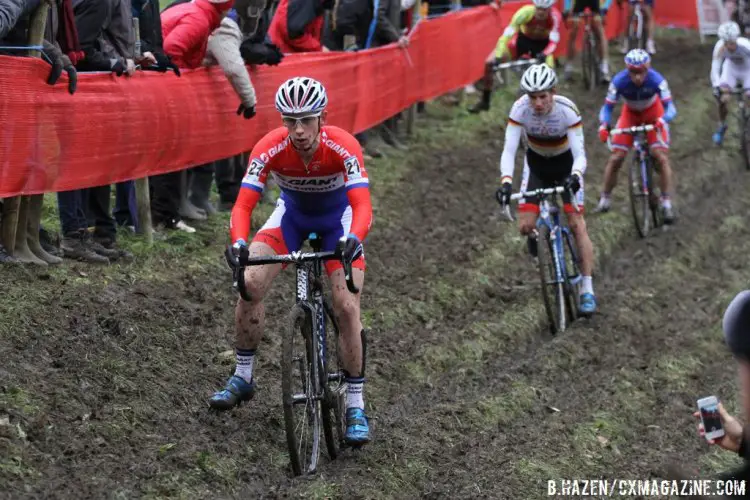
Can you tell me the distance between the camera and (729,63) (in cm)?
1917

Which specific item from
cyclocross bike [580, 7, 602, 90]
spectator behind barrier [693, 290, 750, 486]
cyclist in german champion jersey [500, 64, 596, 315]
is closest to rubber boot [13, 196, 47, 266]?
cyclist in german champion jersey [500, 64, 596, 315]

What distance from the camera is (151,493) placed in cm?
670

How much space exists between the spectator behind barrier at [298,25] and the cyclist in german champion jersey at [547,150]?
2871 millimetres

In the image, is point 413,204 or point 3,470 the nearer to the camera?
point 3,470

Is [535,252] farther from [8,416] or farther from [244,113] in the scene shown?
[8,416]

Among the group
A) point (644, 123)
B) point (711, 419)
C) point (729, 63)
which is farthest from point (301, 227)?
point (729, 63)

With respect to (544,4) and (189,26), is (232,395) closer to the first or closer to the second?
(189,26)

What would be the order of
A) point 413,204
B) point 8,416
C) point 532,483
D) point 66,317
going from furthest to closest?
point 413,204 < point 66,317 < point 532,483 < point 8,416

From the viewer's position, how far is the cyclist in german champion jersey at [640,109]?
14828 mm

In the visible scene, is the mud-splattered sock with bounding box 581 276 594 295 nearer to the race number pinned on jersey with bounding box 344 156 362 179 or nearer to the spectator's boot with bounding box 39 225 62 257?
the race number pinned on jersey with bounding box 344 156 362 179

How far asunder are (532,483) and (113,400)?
2.84 meters

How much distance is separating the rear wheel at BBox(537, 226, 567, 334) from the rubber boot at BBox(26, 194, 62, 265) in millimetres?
4562

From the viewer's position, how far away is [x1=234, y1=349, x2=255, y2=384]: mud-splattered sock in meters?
7.75

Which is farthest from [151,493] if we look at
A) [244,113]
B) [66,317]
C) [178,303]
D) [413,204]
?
[413,204]
